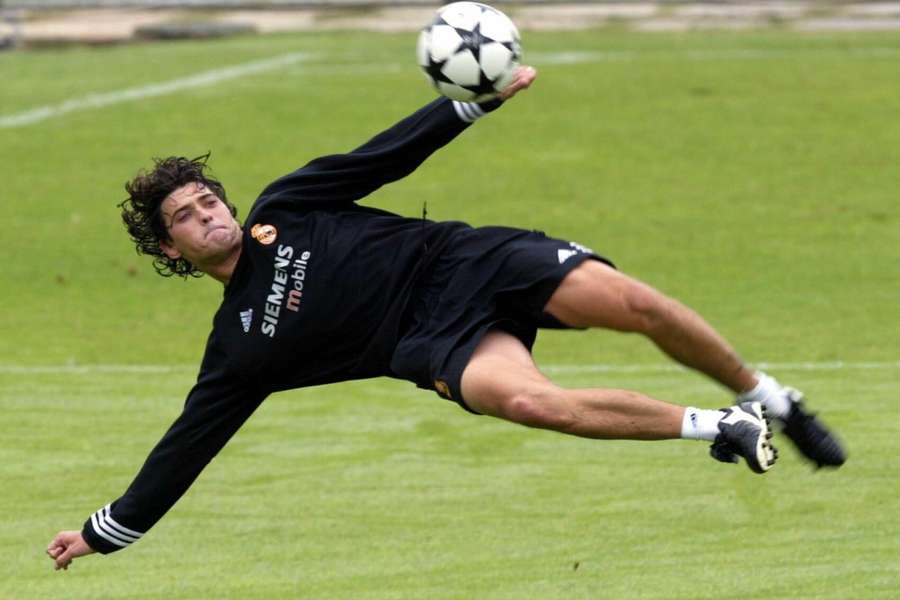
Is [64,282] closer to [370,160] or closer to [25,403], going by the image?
[25,403]

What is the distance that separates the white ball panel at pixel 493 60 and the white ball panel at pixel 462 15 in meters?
0.18

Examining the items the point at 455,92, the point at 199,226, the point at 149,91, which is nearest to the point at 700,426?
the point at 455,92

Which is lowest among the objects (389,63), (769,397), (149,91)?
(389,63)

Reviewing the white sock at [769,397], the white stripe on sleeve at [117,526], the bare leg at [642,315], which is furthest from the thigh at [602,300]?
the white stripe on sleeve at [117,526]

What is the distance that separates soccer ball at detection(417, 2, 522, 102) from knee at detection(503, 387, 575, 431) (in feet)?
5.26

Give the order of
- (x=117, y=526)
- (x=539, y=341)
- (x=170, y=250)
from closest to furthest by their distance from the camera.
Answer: (x=117, y=526) < (x=170, y=250) < (x=539, y=341)

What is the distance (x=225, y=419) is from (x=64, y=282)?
477 inches

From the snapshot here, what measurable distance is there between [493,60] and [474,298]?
1165 millimetres

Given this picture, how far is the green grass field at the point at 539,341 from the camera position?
1157 centimetres

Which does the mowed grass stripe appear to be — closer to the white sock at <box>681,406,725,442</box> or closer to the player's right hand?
the player's right hand

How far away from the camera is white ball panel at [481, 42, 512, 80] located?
31.6ft

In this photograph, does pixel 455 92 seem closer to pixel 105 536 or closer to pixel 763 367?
pixel 105 536

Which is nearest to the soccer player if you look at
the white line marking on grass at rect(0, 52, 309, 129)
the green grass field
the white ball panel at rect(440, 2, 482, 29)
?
the white ball panel at rect(440, 2, 482, 29)

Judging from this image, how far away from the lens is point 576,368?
17.4m
